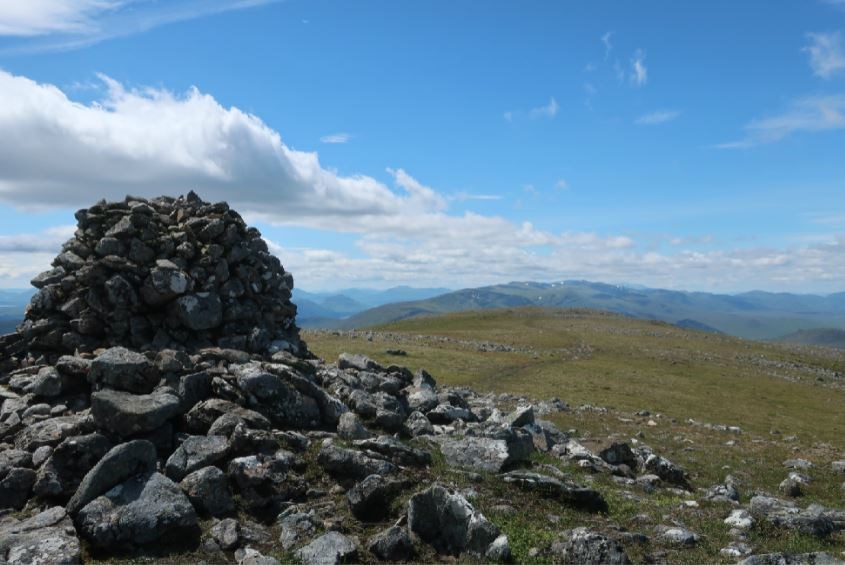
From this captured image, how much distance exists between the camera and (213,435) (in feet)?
63.7

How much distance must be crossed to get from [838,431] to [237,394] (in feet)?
204

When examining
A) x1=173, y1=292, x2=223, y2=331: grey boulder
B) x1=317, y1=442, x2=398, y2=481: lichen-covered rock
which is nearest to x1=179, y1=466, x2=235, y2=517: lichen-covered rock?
x1=317, y1=442, x2=398, y2=481: lichen-covered rock

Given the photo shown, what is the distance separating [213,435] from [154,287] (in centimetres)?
1443

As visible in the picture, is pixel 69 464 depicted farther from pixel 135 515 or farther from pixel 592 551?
pixel 592 551

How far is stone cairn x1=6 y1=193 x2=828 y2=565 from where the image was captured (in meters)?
15.1

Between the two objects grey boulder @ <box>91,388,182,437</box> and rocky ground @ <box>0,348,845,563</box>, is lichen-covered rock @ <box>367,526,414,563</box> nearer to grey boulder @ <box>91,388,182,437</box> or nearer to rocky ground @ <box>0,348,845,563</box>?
rocky ground @ <box>0,348,845,563</box>

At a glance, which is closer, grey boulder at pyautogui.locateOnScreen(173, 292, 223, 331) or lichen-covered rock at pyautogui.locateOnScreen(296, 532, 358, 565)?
lichen-covered rock at pyautogui.locateOnScreen(296, 532, 358, 565)

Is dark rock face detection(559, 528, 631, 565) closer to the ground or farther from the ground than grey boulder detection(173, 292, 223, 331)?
closer to the ground

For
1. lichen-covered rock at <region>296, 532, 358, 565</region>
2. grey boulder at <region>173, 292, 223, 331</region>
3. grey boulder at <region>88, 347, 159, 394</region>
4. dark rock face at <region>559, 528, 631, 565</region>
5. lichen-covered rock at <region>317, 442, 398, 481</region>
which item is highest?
grey boulder at <region>173, 292, 223, 331</region>

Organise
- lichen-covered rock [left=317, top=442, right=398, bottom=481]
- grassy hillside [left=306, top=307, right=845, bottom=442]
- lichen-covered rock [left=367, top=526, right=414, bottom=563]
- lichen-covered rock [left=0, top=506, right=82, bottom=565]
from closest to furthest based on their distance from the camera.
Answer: lichen-covered rock [left=0, top=506, right=82, bottom=565] → lichen-covered rock [left=367, top=526, right=414, bottom=563] → lichen-covered rock [left=317, top=442, right=398, bottom=481] → grassy hillside [left=306, top=307, right=845, bottom=442]

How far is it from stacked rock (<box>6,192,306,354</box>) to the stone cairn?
3.9 inches

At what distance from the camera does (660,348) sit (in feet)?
407

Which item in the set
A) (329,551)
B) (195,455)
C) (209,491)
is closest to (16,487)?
(195,455)

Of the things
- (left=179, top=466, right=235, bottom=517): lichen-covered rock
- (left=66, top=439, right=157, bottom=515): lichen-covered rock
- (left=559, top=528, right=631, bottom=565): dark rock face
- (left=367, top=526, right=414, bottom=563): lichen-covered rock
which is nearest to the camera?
(left=559, top=528, right=631, bottom=565): dark rock face
